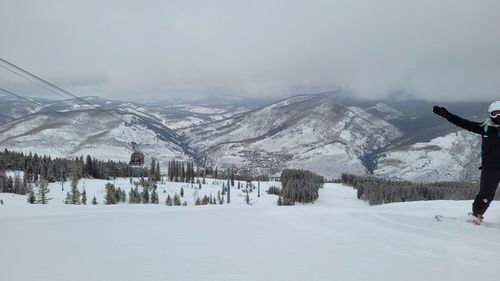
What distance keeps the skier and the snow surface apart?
1.27m

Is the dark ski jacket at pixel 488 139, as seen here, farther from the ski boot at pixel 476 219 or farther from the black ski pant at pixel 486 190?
the ski boot at pixel 476 219

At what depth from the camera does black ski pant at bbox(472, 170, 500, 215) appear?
30.9ft

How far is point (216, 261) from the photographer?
17.2ft

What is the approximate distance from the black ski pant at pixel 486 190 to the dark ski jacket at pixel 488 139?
0.15 m

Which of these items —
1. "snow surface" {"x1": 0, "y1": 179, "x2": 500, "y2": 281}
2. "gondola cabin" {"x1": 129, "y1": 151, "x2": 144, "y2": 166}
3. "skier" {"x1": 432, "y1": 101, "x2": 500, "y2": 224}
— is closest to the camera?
"snow surface" {"x1": 0, "y1": 179, "x2": 500, "y2": 281}

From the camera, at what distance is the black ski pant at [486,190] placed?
9.42 meters

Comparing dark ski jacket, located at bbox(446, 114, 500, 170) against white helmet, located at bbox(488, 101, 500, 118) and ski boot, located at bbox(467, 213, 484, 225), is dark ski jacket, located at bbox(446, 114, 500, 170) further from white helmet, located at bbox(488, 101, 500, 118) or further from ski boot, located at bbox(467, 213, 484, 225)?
ski boot, located at bbox(467, 213, 484, 225)

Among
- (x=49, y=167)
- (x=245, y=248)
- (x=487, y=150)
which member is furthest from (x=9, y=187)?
(x=487, y=150)

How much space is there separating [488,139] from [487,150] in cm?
27

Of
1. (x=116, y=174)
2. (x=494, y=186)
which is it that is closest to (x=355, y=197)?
(x=116, y=174)

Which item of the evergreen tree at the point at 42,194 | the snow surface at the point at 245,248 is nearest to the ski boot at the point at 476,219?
the snow surface at the point at 245,248

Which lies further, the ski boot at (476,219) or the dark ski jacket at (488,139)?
A: the dark ski jacket at (488,139)

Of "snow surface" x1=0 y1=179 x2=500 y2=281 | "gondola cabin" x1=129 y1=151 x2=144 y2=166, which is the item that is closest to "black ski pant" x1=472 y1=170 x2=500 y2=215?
"snow surface" x1=0 y1=179 x2=500 y2=281

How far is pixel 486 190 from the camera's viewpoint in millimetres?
9555
